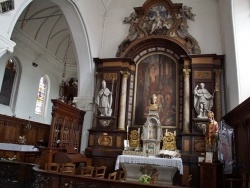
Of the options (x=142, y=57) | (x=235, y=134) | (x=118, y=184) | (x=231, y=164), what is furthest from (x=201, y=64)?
(x=118, y=184)

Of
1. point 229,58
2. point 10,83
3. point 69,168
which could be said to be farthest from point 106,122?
point 10,83

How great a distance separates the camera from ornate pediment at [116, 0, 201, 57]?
1001 centimetres

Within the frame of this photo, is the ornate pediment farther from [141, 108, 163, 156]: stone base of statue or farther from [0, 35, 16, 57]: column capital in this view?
[0, 35, 16, 57]: column capital

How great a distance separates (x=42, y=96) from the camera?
1420 centimetres

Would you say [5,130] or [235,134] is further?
[5,130]

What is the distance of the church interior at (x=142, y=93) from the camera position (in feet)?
25.0

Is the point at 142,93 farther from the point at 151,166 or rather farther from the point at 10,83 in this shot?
the point at 10,83

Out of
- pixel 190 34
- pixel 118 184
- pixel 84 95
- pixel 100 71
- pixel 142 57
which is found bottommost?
pixel 118 184

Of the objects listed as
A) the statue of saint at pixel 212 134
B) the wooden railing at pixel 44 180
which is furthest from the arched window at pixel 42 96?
the statue of saint at pixel 212 134

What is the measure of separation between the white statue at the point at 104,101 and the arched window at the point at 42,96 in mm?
5235

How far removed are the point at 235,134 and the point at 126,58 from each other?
4.85 meters

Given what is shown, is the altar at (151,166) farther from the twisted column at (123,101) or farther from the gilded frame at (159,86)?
the gilded frame at (159,86)

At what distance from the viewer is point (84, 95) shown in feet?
34.2

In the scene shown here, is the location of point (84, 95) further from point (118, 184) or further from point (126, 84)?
point (118, 184)
